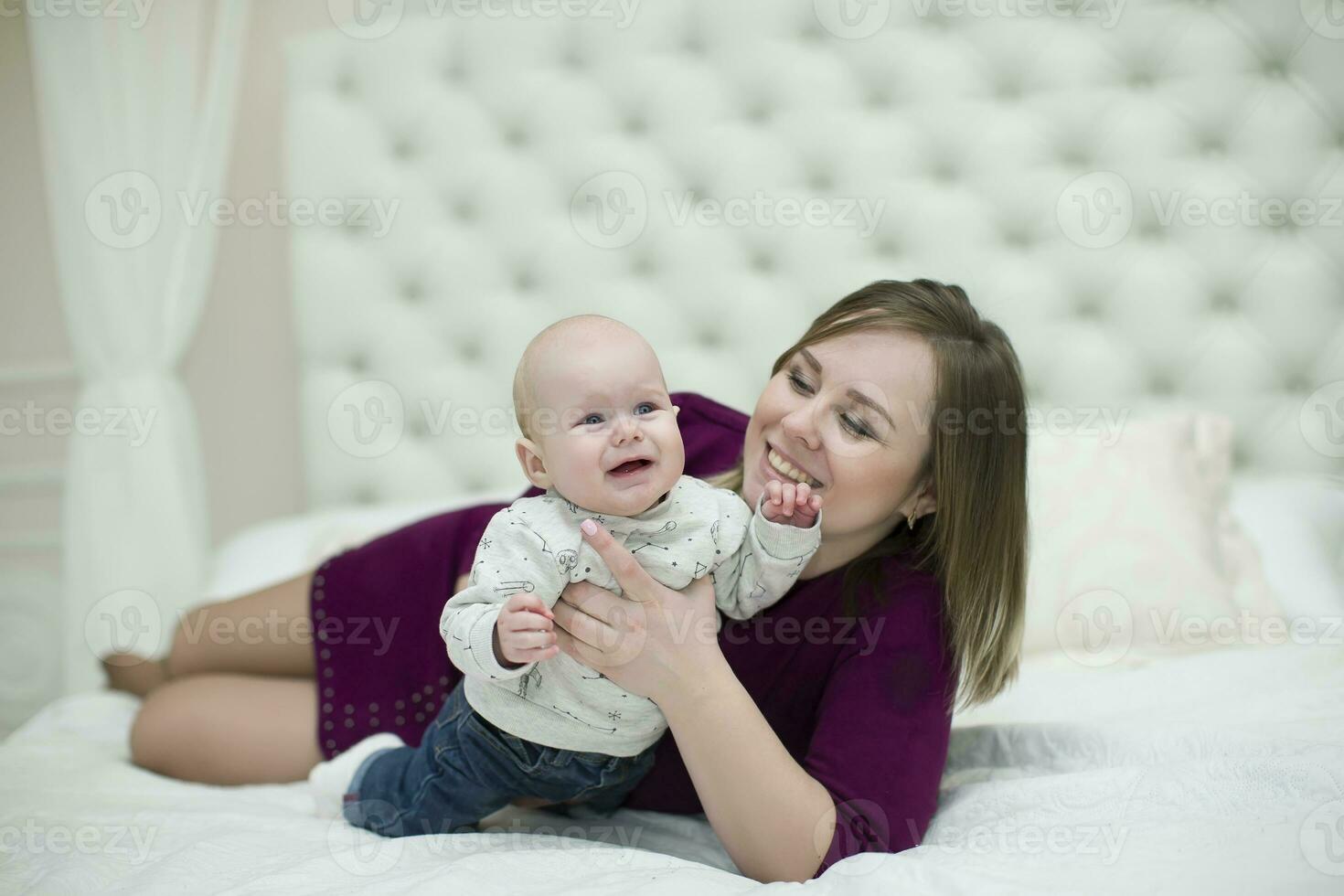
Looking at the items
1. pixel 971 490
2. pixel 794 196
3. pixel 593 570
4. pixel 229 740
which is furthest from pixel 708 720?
pixel 794 196

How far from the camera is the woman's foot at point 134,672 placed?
184 cm

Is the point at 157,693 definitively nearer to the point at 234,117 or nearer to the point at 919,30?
the point at 234,117

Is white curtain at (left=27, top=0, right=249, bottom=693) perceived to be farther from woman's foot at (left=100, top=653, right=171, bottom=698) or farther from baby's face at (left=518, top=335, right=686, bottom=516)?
baby's face at (left=518, top=335, right=686, bottom=516)

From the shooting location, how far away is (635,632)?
1.06 meters

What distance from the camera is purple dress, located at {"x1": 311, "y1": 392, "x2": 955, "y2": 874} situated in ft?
3.68

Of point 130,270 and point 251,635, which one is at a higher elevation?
point 130,270

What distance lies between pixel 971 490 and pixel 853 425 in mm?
189

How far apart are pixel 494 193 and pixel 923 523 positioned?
149 centimetres

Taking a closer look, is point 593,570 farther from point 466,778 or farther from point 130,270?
point 130,270

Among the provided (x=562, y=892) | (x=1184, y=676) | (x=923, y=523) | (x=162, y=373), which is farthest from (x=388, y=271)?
(x=1184, y=676)

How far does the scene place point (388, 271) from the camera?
7.85ft

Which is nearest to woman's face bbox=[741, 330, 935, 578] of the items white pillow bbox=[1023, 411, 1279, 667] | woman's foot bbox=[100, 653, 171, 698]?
white pillow bbox=[1023, 411, 1279, 667]

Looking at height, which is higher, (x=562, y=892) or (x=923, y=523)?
(x=923, y=523)

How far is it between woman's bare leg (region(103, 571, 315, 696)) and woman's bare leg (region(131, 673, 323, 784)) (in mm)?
95
